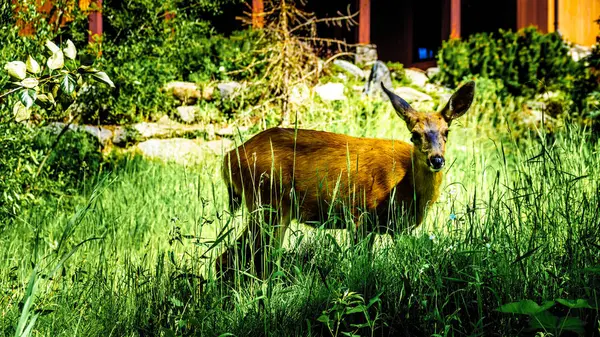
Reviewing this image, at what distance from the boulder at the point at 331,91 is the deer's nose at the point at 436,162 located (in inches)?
254

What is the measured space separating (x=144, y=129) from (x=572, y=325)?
8212mm

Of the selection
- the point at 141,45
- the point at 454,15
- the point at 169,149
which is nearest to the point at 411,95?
the point at 169,149

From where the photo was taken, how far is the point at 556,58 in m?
13.6

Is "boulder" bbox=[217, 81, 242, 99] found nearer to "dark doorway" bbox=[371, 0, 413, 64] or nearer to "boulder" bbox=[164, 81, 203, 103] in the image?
"boulder" bbox=[164, 81, 203, 103]

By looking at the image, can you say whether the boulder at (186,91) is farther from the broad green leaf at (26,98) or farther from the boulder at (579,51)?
the boulder at (579,51)

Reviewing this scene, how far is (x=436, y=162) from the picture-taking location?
434cm

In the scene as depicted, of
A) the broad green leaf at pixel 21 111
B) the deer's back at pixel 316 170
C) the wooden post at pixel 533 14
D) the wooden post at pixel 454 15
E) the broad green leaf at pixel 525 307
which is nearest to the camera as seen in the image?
the broad green leaf at pixel 525 307

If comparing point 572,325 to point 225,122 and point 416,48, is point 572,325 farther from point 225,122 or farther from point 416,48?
point 416,48

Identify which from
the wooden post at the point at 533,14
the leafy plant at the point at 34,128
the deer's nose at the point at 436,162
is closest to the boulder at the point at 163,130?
the leafy plant at the point at 34,128

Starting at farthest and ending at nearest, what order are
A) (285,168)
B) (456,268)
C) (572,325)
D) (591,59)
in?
(591,59)
(285,168)
(456,268)
(572,325)

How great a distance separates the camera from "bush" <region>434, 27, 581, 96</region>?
513 inches

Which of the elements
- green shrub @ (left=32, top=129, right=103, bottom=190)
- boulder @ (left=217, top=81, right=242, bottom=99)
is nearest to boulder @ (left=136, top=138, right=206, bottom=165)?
green shrub @ (left=32, top=129, right=103, bottom=190)

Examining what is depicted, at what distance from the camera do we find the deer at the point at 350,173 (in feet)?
15.1

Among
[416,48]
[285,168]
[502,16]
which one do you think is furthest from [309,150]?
[416,48]
